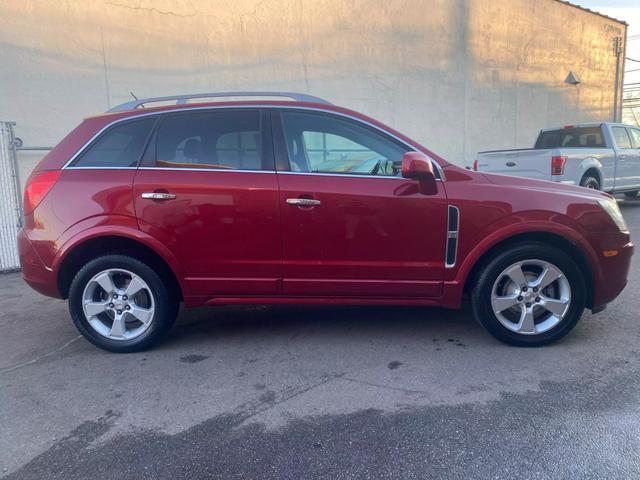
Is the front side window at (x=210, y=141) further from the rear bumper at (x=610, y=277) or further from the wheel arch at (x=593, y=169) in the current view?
the wheel arch at (x=593, y=169)

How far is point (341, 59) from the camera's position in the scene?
10.2 meters

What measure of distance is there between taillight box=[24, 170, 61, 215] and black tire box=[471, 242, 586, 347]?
336 centimetres

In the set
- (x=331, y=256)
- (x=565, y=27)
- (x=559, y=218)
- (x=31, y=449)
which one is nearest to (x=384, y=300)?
(x=331, y=256)

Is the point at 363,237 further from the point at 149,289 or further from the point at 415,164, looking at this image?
the point at 149,289

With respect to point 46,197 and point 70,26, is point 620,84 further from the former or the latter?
point 46,197

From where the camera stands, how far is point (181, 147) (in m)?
3.79

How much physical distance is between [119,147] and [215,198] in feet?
3.01

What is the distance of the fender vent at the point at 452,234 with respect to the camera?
360 cm

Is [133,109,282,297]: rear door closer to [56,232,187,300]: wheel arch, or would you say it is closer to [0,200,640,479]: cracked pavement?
[56,232,187,300]: wheel arch

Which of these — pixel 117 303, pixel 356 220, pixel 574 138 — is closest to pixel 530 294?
pixel 356 220

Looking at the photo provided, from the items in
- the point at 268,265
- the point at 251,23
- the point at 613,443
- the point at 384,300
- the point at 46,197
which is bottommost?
the point at 613,443

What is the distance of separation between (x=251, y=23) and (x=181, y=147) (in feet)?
19.7

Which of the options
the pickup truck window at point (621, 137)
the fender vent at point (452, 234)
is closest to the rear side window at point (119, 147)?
the fender vent at point (452, 234)

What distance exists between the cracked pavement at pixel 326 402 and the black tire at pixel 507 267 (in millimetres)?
117
